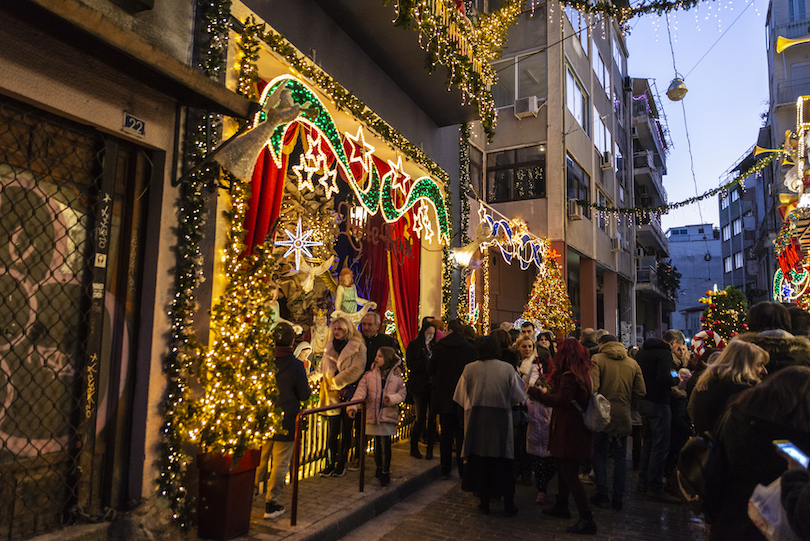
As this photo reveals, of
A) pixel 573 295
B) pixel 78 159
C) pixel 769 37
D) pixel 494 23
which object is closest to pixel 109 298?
pixel 78 159

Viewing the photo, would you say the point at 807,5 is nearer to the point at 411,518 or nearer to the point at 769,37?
the point at 769,37

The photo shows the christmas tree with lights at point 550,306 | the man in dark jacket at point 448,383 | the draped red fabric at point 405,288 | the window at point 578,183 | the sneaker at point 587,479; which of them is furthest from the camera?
the window at point 578,183

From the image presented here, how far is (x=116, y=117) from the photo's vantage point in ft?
13.6

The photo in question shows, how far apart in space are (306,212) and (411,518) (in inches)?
194

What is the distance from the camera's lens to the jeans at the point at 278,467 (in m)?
4.84

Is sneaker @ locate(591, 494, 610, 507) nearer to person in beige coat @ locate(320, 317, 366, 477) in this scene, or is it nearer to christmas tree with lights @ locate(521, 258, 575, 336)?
person in beige coat @ locate(320, 317, 366, 477)

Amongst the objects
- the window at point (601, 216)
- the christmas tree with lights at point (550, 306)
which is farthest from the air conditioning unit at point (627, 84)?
the christmas tree with lights at point (550, 306)

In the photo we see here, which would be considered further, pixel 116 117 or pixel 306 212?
pixel 306 212

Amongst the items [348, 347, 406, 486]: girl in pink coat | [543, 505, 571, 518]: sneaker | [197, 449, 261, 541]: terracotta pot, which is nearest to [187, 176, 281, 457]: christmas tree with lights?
[197, 449, 261, 541]: terracotta pot

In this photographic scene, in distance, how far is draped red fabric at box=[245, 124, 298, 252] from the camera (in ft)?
17.9

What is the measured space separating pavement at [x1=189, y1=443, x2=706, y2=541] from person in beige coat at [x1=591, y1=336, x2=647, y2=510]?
28 cm

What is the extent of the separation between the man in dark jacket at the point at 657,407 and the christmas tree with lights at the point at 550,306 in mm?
6840

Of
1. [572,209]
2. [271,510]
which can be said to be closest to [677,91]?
Answer: [572,209]

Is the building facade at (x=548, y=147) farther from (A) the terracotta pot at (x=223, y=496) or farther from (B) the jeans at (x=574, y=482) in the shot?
(A) the terracotta pot at (x=223, y=496)
